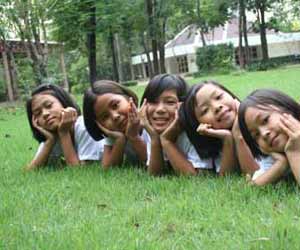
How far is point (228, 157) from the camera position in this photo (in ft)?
11.2

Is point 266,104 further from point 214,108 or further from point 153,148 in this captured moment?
point 153,148

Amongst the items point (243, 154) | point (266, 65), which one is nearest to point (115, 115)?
point (243, 154)

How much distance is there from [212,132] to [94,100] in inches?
41.4

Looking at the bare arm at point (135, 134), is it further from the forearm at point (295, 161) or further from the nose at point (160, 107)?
the forearm at point (295, 161)

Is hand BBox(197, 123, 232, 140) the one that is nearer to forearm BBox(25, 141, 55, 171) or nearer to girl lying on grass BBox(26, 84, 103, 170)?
girl lying on grass BBox(26, 84, 103, 170)

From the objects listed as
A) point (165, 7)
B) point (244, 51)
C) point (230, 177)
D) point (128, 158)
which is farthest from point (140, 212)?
point (244, 51)

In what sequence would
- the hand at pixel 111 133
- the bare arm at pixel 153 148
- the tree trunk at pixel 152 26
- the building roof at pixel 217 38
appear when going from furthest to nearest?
1. the building roof at pixel 217 38
2. the tree trunk at pixel 152 26
3. the hand at pixel 111 133
4. the bare arm at pixel 153 148

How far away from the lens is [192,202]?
2883 mm

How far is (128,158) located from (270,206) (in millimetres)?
1915

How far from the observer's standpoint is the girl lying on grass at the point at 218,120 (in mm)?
3299

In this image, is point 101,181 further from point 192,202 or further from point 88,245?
point 88,245

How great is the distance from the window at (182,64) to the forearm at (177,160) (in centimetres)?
4579

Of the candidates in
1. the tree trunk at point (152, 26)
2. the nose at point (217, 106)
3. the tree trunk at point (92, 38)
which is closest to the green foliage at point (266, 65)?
the tree trunk at point (152, 26)

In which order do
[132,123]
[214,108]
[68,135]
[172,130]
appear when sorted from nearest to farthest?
1. [214,108]
2. [172,130]
3. [132,123]
4. [68,135]
